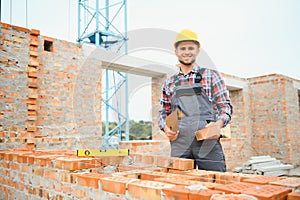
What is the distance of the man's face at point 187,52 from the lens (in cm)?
246

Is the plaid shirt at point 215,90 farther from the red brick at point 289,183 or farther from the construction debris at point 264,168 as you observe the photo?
the construction debris at point 264,168

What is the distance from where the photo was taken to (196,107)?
7.75ft

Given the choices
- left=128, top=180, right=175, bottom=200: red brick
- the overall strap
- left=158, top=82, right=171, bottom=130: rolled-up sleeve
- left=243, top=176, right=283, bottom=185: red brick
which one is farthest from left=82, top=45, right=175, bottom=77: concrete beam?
left=243, top=176, right=283, bottom=185: red brick

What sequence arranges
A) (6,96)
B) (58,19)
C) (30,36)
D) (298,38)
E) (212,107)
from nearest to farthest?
(212,107), (298,38), (6,96), (30,36), (58,19)

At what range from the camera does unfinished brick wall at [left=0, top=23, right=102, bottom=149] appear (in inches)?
159

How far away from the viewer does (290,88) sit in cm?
944

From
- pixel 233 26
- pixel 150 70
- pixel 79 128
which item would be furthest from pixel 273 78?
pixel 79 128

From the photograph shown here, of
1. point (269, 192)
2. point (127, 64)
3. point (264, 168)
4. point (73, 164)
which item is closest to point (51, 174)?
point (73, 164)

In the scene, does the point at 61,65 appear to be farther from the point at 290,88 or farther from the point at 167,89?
the point at 290,88

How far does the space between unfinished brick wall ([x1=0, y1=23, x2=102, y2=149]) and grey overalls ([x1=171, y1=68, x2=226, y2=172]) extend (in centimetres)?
253

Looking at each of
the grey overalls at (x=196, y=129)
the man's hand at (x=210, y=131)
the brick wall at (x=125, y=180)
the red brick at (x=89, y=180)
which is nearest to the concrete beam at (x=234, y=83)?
the grey overalls at (x=196, y=129)

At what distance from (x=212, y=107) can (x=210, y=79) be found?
24 cm

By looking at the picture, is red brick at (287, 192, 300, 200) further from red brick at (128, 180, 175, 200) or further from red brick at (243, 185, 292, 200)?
red brick at (128, 180, 175, 200)

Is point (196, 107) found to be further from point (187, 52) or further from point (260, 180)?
point (260, 180)
